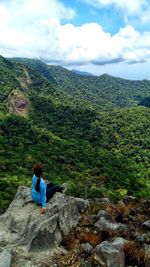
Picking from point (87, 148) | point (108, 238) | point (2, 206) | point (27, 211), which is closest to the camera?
point (108, 238)

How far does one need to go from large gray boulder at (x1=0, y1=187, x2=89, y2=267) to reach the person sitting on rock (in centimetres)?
22

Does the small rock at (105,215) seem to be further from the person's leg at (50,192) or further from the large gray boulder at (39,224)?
the person's leg at (50,192)

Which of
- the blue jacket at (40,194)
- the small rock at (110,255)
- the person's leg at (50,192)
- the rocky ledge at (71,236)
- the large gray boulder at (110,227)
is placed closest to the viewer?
the small rock at (110,255)

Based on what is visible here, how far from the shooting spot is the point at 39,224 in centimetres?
1405

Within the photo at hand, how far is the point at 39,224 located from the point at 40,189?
6.65ft

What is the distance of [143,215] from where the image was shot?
17.8 meters

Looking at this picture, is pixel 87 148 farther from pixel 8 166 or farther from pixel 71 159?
pixel 8 166

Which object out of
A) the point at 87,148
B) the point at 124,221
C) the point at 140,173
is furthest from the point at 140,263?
the point at 87,148

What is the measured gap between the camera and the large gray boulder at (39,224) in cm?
1350

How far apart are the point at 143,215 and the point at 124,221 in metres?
1.52

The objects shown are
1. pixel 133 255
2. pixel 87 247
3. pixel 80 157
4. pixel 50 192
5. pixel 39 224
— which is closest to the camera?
pixel 133 255

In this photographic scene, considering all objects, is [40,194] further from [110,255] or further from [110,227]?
[110,255]

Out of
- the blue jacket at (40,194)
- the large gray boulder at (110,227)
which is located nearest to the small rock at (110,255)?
the large gray boulder at (110,227)

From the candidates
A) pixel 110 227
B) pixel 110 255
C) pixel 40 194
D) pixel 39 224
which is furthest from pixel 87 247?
pixel 40 194
